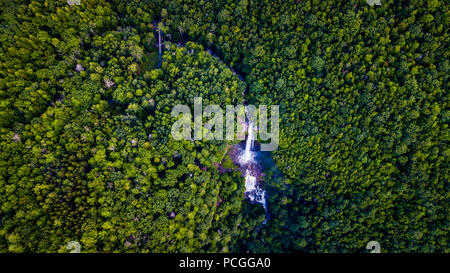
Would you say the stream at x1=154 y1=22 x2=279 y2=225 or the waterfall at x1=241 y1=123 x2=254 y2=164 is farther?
the waterfall at x1=241 y1=123 x2=254 y2=164

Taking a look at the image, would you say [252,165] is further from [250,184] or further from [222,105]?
[222,105]

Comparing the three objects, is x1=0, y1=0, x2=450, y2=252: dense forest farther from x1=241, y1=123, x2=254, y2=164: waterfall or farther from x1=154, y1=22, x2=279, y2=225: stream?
x1=241, y1=123, x2=254, y2=164: waterfall

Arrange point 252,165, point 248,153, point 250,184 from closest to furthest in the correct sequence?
point 250,184
point 252,165
point 248,153

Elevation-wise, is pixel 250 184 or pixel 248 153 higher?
pixel 248 153

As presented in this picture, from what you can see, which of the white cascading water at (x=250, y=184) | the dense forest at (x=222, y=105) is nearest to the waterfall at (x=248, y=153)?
the white cascading water at (x=250, y=184)

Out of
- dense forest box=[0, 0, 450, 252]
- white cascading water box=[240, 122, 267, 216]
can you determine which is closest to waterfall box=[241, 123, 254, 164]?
white cascading water box=[240, 122, 267, 216]

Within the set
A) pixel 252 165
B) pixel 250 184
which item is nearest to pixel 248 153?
pixel 252 165

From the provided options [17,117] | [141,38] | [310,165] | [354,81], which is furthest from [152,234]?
[354,81]

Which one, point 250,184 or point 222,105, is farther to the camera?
point 250,184
